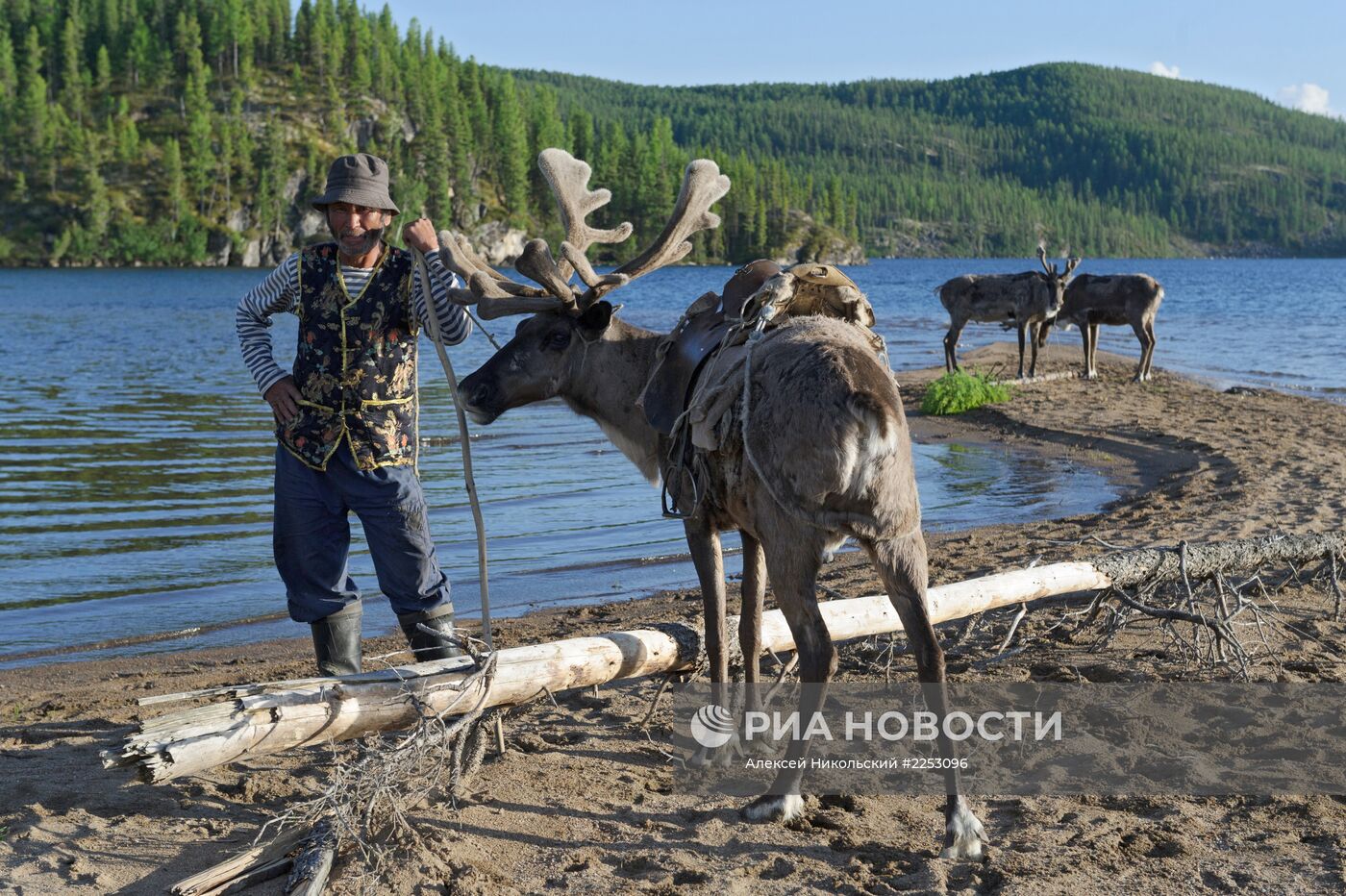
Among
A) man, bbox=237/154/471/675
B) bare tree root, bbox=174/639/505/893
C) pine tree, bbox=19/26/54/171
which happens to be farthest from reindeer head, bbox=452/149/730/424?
pine tree, bbox=19/26/54/171

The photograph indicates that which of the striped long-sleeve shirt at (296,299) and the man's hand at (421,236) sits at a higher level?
the man's hand at (421,236)

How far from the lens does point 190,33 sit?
13962 cm

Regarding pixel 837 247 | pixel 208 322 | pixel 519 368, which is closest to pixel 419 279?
pixel 519 368

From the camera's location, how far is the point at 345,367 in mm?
5414

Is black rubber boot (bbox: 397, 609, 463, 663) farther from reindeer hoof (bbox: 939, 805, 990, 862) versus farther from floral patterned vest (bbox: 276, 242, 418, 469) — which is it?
reindeer hoof (bbox: 939, 805, 990, 862)

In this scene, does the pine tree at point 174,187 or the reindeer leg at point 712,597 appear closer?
the reindeer leg at point 712,597

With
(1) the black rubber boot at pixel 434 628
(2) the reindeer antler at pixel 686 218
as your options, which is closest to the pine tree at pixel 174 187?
(2) the reindeer antler at pixel 686 218

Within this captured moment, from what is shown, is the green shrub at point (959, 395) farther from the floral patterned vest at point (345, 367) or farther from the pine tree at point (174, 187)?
the pine tree at point (174, 187)

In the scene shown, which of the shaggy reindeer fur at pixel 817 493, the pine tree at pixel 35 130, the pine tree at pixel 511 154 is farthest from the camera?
the pine tree at pixel 511 154

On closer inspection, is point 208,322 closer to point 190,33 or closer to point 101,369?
point 101,369

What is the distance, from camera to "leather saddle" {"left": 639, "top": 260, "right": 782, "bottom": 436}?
5508 millimetres

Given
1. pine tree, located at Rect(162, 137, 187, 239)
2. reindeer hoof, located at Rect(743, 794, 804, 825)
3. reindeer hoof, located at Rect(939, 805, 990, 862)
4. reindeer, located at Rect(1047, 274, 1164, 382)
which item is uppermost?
pine tree, located at Rect(162, 137, 187, 239)

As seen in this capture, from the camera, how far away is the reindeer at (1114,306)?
77.3ft

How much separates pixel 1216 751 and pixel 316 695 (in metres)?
4.09
